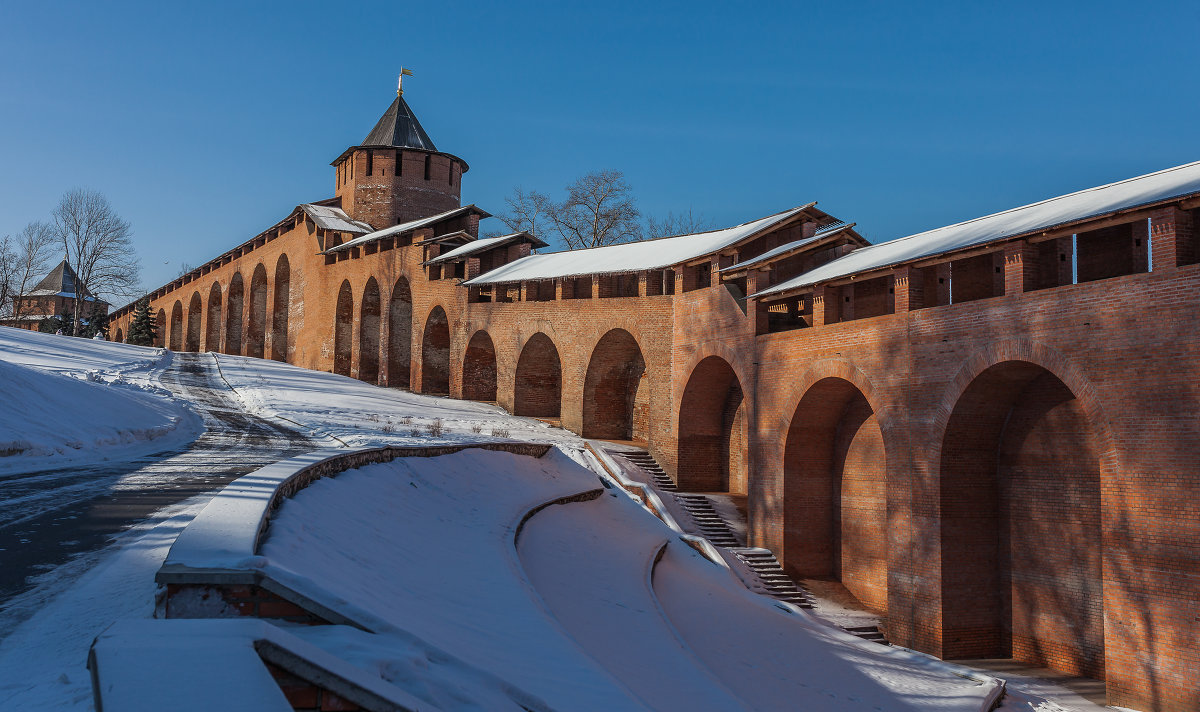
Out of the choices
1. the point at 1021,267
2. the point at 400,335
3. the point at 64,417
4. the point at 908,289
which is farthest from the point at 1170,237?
the point at 400,335

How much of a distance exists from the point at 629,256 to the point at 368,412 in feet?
25.8

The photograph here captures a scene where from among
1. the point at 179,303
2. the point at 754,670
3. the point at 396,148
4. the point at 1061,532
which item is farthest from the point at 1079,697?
the point at 179,303

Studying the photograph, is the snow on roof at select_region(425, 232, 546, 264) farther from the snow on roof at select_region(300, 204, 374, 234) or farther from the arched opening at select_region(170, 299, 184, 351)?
the arched opening at select_region(170, 299, 184, 351)

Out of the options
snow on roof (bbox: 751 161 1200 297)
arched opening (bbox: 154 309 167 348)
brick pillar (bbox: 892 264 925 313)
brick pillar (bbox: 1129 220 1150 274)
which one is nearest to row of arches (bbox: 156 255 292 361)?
arched opening (bbox: 154 309 167 348)

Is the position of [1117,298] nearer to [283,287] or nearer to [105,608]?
[105,608]

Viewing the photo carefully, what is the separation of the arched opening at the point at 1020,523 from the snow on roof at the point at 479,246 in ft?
56.3

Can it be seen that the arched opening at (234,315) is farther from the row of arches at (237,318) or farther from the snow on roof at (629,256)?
the snow on roof at (629,256)

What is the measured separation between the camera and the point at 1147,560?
30.6 feet

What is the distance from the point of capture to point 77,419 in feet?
41.2

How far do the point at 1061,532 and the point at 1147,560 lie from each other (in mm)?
2282

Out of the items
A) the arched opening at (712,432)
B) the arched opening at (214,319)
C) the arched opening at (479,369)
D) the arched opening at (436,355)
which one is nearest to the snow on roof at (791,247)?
the arched opening at (712,432)

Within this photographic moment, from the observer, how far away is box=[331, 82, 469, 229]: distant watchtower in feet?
110

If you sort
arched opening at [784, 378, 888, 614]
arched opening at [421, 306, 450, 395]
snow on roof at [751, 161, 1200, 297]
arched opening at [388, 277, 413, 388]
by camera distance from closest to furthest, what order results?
snow on roof at [751, 161, 1200, 297] → arched opening at [784, 378, 888, 614] → arched opening at [421, 306, 450, 395] → arched opening at [388, 277, 413, 388]

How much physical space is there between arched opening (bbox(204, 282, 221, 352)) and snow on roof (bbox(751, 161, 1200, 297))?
3402 centimetres
